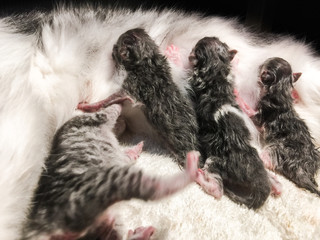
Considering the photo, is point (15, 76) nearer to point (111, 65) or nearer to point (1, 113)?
point (1, 113)

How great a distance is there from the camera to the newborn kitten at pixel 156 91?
1330 millimetres

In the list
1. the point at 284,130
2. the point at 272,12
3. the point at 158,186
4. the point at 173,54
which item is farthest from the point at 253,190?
the point at 272,12

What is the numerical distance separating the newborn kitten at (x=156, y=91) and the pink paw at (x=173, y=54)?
84 millimetres

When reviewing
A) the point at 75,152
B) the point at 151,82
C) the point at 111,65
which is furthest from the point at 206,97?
the point at 75,152

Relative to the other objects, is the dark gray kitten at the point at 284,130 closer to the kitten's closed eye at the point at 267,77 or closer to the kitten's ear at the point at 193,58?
the kitten's closed eye at the point at 267,77

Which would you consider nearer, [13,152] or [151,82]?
[13,152]

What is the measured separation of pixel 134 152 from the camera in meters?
1.37

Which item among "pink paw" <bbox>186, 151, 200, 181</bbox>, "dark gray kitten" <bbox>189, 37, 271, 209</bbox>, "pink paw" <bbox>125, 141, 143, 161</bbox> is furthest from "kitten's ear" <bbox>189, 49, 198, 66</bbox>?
"pink paw" <bbox>186, 151, 200, 181</bbox>

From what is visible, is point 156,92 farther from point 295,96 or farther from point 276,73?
point 295,96

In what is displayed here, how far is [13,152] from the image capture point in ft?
3.50

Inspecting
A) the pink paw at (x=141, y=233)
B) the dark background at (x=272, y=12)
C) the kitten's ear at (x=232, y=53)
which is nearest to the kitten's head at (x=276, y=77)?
the kitten's ear at (x=232, y=53)

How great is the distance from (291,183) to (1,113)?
1.00 m

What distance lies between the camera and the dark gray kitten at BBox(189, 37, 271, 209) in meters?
1.24

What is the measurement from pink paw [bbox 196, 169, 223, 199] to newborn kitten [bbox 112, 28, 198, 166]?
9 centimetres
